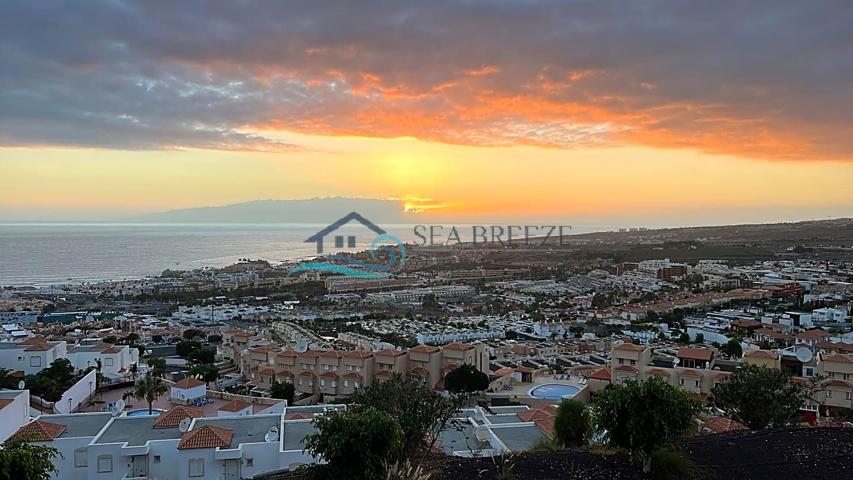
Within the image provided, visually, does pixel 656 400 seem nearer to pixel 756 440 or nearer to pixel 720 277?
pixel 756 440

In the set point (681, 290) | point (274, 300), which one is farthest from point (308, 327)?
point (681, 290)

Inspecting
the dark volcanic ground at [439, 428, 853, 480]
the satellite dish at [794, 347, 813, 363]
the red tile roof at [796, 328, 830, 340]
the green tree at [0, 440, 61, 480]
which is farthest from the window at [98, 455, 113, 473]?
the red tile roof at [796, 328, 830, 340]

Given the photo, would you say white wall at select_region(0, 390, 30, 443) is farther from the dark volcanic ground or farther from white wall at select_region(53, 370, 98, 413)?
the dark volcanic ground

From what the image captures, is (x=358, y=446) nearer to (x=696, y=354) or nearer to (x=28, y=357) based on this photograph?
(x=696, y=354)

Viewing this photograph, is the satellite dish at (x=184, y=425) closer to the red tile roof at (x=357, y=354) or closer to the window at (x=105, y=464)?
the window at (x=105, y=464)

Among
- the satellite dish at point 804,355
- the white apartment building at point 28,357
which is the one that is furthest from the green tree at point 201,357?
Result: the satellite dish at point 804,355
